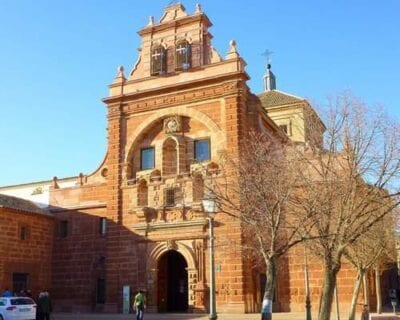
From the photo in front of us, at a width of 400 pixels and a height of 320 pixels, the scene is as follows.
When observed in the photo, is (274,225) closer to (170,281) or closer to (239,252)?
(239,252)

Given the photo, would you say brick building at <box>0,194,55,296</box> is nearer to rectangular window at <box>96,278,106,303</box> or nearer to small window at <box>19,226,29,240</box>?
small window at <box>19,226,29,240</box>

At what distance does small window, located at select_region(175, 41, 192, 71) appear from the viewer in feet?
108

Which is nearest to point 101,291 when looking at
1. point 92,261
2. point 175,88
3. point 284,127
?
point 92,261

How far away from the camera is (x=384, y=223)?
74.6 feet

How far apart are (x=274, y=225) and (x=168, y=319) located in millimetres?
8946

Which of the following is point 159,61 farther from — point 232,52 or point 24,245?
point 24,245

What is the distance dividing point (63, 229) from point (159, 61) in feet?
40.8

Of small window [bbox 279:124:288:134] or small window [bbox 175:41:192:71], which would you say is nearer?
small window [bbox 175:41:192:71]

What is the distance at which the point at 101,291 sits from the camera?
109ft

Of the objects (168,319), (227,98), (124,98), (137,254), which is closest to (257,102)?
(227,98)

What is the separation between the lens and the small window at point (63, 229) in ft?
116

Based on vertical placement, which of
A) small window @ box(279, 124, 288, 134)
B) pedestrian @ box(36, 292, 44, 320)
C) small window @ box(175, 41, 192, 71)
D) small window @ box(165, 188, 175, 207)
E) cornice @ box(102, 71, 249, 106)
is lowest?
pedestrian @ box(36, 292, 44, 320)

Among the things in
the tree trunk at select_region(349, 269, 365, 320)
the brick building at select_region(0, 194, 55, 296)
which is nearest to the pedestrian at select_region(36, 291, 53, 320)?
the brick building at select_region(0, 194, 55, 296)

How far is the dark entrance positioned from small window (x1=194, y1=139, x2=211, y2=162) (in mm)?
5562
